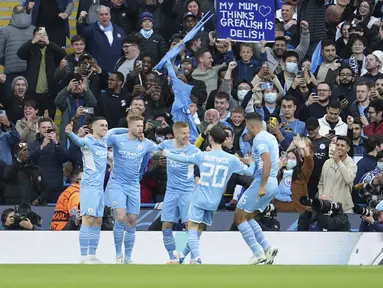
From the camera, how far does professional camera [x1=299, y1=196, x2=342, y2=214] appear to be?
73.0 ft

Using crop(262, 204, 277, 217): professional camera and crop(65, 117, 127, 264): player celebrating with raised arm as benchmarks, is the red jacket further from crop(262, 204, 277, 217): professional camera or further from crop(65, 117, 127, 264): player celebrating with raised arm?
crop(65, 117, 127, 264): player celebrating with raised arm

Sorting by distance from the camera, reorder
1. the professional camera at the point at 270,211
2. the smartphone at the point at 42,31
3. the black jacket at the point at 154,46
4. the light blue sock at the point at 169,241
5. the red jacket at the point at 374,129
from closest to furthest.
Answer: the light blue sock at the point at 169,241 → the professional camera at the point at 270,211 → the red jacket at the point at 374,129 → the smartphone at the point at 42,31 → the black jacket at the point at 154,46

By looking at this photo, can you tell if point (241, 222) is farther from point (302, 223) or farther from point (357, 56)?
point (357, 56)

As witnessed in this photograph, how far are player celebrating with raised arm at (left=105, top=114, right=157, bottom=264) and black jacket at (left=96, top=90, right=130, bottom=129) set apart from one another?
379 cm

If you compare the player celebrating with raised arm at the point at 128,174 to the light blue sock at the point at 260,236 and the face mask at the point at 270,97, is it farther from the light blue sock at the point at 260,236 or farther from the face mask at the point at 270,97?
→ the face mask at the point at 270,97

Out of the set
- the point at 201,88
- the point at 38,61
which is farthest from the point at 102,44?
the point at 201,88

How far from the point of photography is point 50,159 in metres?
24.4

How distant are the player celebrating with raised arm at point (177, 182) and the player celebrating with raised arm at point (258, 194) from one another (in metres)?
1.51

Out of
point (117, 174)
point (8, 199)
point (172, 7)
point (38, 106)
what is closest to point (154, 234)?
point (117, 174)

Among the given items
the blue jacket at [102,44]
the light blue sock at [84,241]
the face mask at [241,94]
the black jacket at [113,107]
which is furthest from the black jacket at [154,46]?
the light blue sock at [84,241]

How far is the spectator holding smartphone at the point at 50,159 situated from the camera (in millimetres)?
24375

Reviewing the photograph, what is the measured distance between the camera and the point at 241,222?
20.8 m


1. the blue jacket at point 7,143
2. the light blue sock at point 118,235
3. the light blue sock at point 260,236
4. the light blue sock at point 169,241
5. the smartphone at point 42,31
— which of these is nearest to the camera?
the light blue sock at point 260,236

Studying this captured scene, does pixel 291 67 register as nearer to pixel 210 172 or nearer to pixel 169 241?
pixel 169 241
